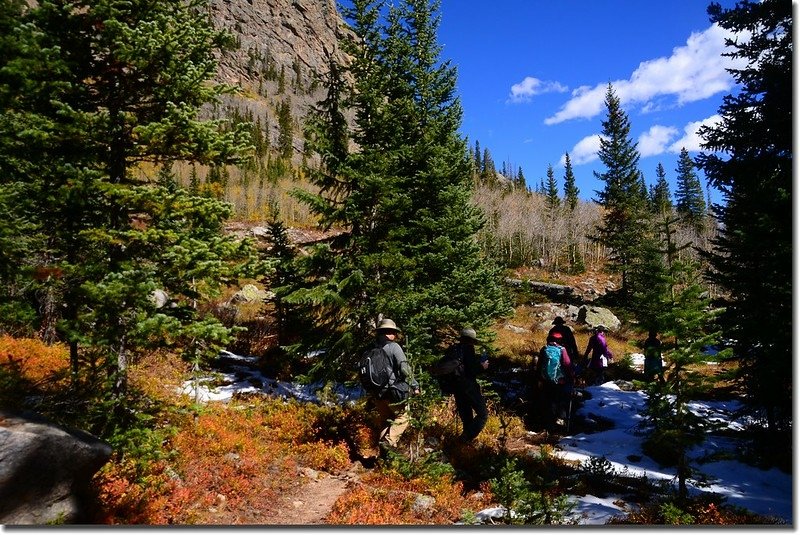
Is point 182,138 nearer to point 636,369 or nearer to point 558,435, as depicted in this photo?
point 558,435

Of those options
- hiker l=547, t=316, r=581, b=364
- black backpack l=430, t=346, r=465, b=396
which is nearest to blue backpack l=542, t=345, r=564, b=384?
hiker l=547, t=316, r=581, b=364

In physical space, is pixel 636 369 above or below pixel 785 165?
below

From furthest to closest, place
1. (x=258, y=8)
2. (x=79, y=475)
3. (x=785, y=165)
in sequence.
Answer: (x=258, y=8)
(x=785, y=165)
(x=79, y=475)

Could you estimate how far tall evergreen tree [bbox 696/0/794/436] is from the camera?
6.44 metres

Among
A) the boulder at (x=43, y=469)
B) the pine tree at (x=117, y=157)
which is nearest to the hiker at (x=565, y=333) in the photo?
the pine tree at (x=117, y=157)

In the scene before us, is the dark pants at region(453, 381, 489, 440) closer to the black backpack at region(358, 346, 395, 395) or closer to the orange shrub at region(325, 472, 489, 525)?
the orange shrub at region(325, 472, 489, 525)

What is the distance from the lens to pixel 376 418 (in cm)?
930

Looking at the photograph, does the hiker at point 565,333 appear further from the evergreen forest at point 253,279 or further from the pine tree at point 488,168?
the pine tree at point 488,168

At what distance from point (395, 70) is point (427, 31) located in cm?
368

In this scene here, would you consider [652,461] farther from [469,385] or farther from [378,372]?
[378,372]

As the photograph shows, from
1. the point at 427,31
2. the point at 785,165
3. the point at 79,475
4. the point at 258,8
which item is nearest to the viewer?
the point at 79,475

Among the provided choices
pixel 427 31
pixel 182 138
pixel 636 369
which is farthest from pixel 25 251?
pixel 636 369

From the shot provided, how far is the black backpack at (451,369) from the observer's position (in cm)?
826

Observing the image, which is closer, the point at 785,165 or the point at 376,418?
the point at 785,165
